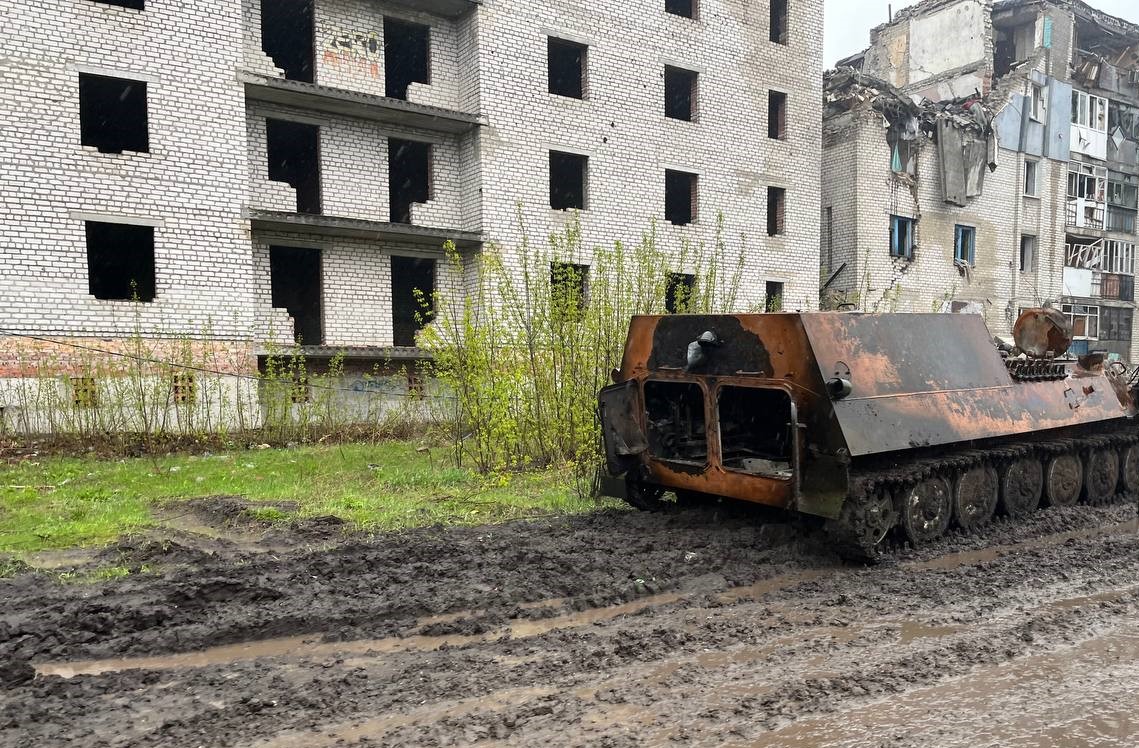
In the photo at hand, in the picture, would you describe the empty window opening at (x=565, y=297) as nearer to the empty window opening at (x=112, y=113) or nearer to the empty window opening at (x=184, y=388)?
the empty window opening at (x=184, y=388)

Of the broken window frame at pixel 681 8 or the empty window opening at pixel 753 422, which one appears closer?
the empty window opening at pixel 753 422

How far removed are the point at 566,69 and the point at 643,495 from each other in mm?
15868

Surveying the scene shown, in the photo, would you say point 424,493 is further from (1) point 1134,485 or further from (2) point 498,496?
(1) point 1134,485

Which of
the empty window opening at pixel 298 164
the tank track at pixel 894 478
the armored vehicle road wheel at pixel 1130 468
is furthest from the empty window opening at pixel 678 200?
the tank track at pixel 894 478

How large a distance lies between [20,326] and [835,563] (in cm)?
1252

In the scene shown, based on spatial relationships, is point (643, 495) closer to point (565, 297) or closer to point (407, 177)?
point (565, 297)

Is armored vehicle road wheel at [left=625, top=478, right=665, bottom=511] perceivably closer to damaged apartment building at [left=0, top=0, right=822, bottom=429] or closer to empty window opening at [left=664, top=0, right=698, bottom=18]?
damaged apartment building at [left=0, top=0, right=822, bottom=429]

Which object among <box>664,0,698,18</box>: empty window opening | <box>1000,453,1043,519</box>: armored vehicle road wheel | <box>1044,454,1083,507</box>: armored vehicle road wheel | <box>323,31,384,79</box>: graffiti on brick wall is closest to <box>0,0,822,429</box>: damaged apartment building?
<box>323,31,384,79</box>: graffiti on brick wall

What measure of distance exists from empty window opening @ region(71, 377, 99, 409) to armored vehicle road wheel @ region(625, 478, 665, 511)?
28.6 feet

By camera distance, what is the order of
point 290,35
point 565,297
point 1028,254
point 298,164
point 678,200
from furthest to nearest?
1. point 1028,254
2. point 678,200
3. point 298,164
4. point 290,35
5. point 565,297

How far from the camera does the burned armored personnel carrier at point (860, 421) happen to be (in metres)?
6.54

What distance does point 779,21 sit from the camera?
22469mm

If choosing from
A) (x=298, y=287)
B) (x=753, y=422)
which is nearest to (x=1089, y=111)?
(x=298, y=287)

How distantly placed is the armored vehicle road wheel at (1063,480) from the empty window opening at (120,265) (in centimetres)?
1557
